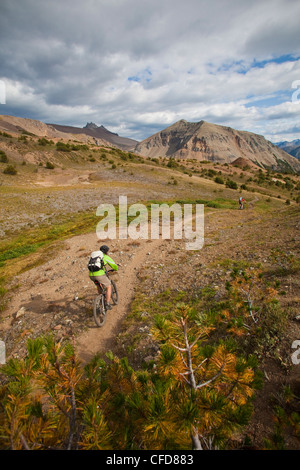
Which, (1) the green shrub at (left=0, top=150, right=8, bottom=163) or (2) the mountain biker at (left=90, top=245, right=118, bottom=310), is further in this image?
(1) the green shrub at (left=0, top=150, right=8, bottom=163)

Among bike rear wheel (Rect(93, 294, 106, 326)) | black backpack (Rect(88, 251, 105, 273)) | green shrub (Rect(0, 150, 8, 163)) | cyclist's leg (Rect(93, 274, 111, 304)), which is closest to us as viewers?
black backpack (Rect(88, 251, 105, 273))

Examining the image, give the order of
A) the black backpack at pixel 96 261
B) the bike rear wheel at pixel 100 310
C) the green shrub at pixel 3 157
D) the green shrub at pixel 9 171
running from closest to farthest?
the black backpack at pixel 96 261 → the bike rear wheel at pixel 100 310 → the green shrub at pixel 9 171 → the green shrub at pixel 3 157

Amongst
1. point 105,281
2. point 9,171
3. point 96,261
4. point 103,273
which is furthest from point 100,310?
point 9,171

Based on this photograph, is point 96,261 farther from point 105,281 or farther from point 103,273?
point 105,281

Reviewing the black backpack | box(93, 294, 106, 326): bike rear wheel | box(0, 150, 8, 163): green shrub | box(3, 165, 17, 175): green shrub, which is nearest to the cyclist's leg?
box(93, 294, 106, 326): bike rear wheel

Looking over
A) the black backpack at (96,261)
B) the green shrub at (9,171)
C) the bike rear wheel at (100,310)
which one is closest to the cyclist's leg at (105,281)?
the bike rear wheel at (100,310)

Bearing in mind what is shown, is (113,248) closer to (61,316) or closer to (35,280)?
(35,280)

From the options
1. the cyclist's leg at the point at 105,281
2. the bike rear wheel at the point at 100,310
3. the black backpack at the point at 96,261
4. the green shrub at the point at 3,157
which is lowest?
the bike rear wheel at the point at 100,310

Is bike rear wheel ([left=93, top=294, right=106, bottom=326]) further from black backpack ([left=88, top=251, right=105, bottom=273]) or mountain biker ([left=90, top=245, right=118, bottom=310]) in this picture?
black backpack ([left=88, top=251, right=105, bottom=273])

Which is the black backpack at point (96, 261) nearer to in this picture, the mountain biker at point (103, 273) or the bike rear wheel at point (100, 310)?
the mountain biker at point (103, 273)

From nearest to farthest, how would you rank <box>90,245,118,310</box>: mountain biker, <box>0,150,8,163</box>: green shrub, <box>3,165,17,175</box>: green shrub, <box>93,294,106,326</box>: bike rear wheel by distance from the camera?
1. <box>90,245,118,310</box>: mountain biker
2. <box>93,294,106,326</box>: bike rear wheel
3. <box>3,165,17,175</box>: green shrub
4. <box>0,150,8,163</box>: green shrub

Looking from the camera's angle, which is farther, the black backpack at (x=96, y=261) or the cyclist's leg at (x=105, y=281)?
the cyclist's leg at (x=105, y=281)

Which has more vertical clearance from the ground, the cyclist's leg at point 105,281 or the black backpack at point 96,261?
the black backpack at point 96,261
